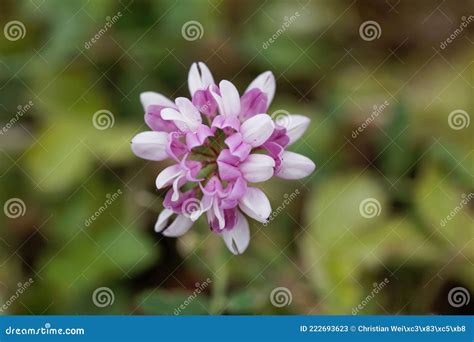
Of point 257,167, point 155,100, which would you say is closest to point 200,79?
point 155,100

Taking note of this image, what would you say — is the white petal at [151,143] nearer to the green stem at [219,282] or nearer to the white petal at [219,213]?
the white petal at [219,213]

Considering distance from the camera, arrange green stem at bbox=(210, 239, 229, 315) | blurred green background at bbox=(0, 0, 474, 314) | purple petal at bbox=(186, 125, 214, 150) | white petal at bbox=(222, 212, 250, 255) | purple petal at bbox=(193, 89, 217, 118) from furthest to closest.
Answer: blurred green background at bbox=(0, 0, 474, 314) → green stem at bbox=(210, 239, 229, 315) → white petal at bbox=(222, 212, 250, 255) → purple petal at bbox=(193, 89, 217, 118) → purple petal at bbox=(186, 125, 214, 150)

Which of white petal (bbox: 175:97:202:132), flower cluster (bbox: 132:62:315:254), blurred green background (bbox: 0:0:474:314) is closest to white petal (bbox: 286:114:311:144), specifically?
flower cluster (bbox: 132:62:315:254)

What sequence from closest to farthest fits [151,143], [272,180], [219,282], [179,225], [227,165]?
[227,165], [151,143], [179,225], [219,282], [272,180]

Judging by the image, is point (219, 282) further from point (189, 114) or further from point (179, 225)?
point (189, 114)

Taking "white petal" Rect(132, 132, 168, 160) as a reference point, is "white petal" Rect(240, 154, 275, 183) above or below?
above

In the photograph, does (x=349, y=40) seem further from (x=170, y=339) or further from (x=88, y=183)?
(x=170, y=339)

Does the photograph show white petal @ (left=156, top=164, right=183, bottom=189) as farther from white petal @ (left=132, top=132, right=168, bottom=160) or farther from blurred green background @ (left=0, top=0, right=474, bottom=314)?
blurred green background @ (left=0, top=0, right=474, bottom=314)
